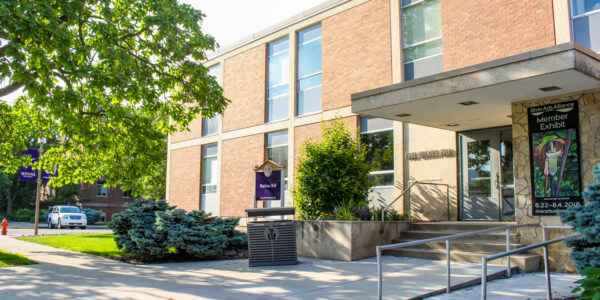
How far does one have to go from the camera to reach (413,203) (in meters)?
14.6

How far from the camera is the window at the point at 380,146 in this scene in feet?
51.0

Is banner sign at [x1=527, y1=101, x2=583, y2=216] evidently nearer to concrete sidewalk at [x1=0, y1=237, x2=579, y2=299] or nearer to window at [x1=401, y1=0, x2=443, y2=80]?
concrete sidewalk at [x1=0, y1=237, x2=579, y2=299]

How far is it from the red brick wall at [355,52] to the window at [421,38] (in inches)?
24.2

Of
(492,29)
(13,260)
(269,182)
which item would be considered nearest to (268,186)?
(269,182)

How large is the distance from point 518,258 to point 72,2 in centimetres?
1102

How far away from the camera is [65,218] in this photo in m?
32.1

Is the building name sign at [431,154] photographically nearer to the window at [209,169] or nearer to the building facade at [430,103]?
the building facade at [430,103]

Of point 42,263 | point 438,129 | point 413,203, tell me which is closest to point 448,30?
point 438,129

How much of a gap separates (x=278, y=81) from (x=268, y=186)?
7868mm

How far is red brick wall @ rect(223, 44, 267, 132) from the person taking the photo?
21.2 m

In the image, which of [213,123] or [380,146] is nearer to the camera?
[380,146]

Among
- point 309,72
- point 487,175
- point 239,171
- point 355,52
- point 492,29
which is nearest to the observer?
point 487,175

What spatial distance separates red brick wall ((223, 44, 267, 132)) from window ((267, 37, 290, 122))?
0.32 metres

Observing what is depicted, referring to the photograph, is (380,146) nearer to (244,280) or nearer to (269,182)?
(269,182)
